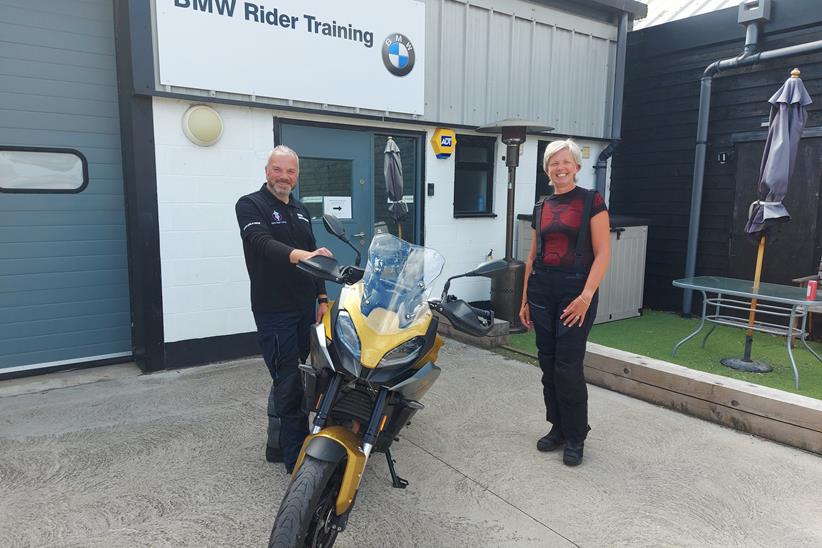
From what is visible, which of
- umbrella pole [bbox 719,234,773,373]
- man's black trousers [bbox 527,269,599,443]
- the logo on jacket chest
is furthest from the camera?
umbrella pole [bbox 719,234,773,373]

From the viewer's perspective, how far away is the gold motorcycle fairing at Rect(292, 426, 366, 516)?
→ 2.04 metres

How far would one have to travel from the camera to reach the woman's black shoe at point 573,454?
10.3 ft

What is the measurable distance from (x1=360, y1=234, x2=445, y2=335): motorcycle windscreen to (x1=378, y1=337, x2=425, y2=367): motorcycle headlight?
0.25 feet

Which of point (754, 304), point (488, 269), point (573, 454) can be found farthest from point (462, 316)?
point (754, 304)

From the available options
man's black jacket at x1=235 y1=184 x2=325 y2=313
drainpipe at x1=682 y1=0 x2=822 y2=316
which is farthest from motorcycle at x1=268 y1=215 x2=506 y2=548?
drainpipe at x1=682 y1=0 x2=822 y2=316

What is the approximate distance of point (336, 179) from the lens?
18.2 ft

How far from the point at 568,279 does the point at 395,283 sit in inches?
44.3

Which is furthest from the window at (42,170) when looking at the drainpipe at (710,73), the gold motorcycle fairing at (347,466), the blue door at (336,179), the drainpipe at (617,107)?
the drainpipe at (710,73)

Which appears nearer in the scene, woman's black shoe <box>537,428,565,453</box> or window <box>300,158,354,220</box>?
woman's black shoe <box>537,428,565,453</box>

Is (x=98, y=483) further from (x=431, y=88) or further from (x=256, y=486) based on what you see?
(x=431, y=88)

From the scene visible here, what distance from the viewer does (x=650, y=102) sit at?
755 cm

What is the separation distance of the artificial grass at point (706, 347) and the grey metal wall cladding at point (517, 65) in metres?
2.71

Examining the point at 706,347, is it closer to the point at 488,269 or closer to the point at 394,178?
the point at 394,178

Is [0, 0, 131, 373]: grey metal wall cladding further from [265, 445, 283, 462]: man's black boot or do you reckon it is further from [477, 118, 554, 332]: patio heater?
[477, 118, 554, 332]: patio heater
